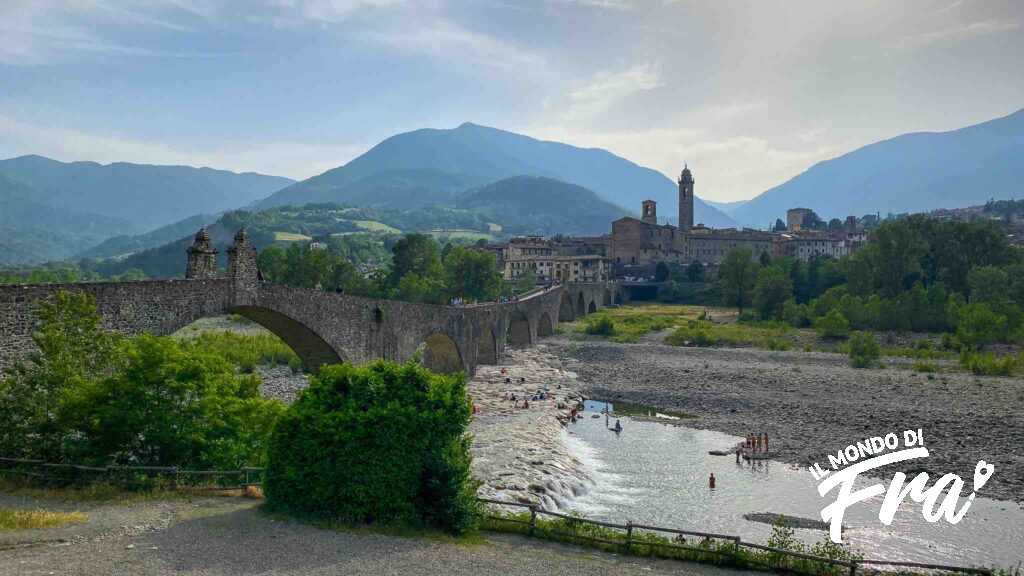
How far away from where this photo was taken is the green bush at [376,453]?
18438mm

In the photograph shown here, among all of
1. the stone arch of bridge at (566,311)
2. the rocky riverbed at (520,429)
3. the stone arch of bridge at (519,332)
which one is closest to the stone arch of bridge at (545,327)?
the stone arch of bridge at (519,332)

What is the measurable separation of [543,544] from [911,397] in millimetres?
40154

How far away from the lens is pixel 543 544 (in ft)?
62.9

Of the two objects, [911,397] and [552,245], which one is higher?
[552,245]

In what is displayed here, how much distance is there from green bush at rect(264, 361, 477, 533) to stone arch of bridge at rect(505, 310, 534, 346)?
6062cm

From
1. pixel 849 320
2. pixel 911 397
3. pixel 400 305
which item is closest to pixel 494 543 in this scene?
pixel 400 305

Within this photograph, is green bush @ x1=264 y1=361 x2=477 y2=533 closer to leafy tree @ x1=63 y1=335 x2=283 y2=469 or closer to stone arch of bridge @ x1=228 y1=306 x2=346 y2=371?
leafy tree @ x1=63 y1=335 x2=283 y2=469

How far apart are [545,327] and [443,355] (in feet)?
135

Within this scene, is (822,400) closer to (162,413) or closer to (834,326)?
(834,326)

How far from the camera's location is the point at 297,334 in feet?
118

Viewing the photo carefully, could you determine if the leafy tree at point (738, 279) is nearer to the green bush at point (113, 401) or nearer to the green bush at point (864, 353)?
the green bush at point (864, 353)

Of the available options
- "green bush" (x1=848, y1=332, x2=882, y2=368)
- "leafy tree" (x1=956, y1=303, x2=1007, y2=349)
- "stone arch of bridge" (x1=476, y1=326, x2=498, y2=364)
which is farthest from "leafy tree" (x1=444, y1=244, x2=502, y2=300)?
"leafy tree" (x1=956, y1=303, x2=1007, y2=349)

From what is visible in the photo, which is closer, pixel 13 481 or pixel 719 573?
pixel 719 573

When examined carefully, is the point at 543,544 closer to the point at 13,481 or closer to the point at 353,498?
the point at 353,498
